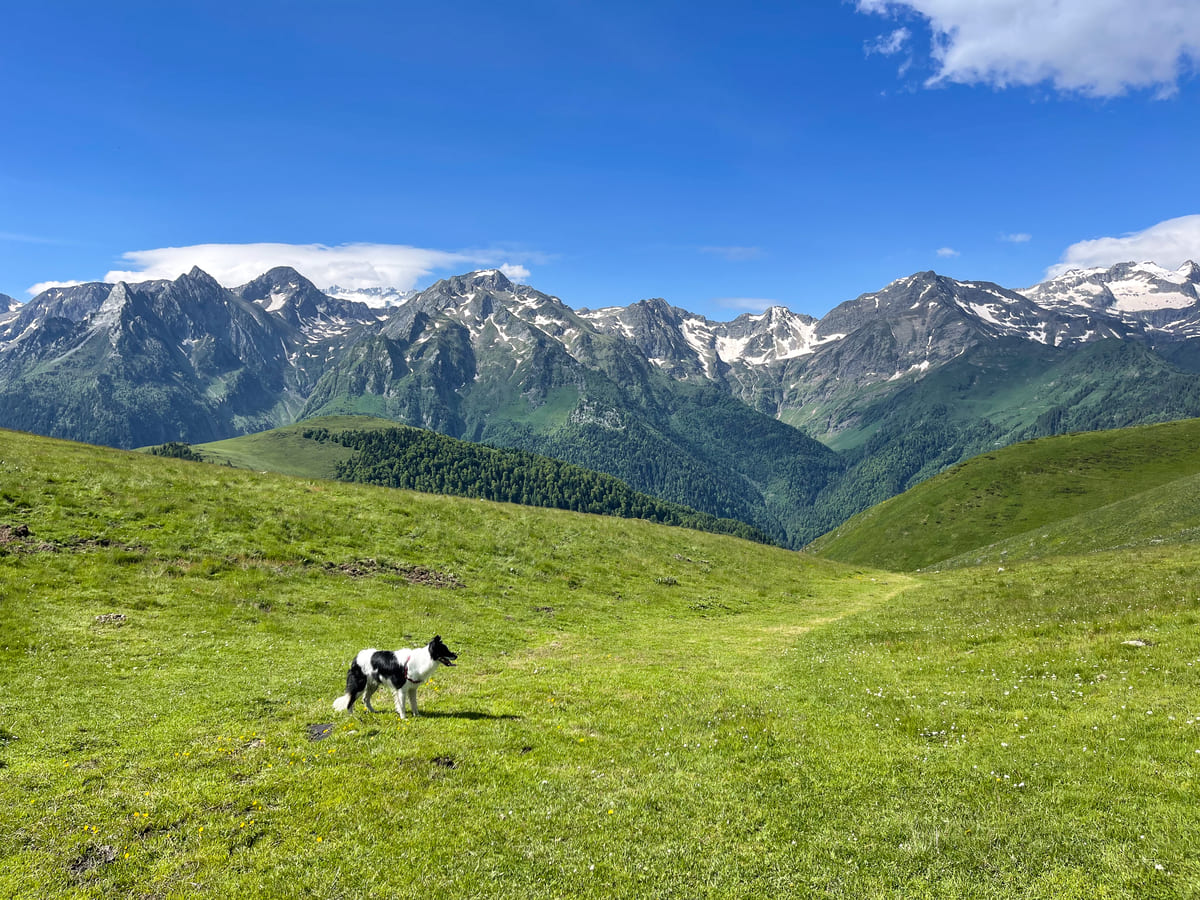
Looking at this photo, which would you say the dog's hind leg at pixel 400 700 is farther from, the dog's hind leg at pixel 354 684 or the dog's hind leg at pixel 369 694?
the dog's hind leg at pixel 354 684

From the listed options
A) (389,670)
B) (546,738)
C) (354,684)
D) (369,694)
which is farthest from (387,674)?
(546,738)

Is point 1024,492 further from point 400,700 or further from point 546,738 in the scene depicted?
point 400,700

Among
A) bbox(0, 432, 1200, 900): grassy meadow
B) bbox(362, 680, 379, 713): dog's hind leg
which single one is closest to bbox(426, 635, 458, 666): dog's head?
bbox(0, 432, 1200, 900): grassy meadow

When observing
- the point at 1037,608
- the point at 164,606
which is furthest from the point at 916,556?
the point at 164,606

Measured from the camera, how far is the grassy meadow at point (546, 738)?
34.6 ft

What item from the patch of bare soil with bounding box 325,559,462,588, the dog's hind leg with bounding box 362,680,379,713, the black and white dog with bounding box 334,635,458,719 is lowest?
the patch of bare soil with bounding box 325,559,462,588

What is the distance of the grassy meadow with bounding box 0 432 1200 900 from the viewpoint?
416 inches

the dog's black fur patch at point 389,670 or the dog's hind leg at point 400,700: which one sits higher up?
the dog's black fur patch at point 389,670

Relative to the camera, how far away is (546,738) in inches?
651

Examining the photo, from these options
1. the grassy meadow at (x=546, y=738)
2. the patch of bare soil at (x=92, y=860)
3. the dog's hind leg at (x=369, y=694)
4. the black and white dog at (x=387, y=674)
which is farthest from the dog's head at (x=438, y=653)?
the patch of bare soil at (x=92, y=860)

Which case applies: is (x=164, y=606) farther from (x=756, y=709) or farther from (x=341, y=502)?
(x=756, y=709)

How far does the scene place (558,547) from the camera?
Answer: 49250mm

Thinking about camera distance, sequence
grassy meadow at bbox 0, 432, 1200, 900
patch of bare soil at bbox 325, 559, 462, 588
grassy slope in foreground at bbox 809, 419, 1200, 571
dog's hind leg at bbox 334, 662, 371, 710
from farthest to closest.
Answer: grassy slope in foreground at bbox 809, 419, 1200, 571 < patch of bare soil at bbox 325, 559, 462, 588 < dog's hind leg at bbox 334, 662, 371, 710 < grassy meadow at bbox 0, 432, 1200, 900

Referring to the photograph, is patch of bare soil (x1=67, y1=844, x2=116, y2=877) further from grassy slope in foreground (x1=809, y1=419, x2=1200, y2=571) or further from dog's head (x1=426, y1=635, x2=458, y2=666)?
grassy slope in foreground (x1=809, y1=419, x2=1200, y2=571)
